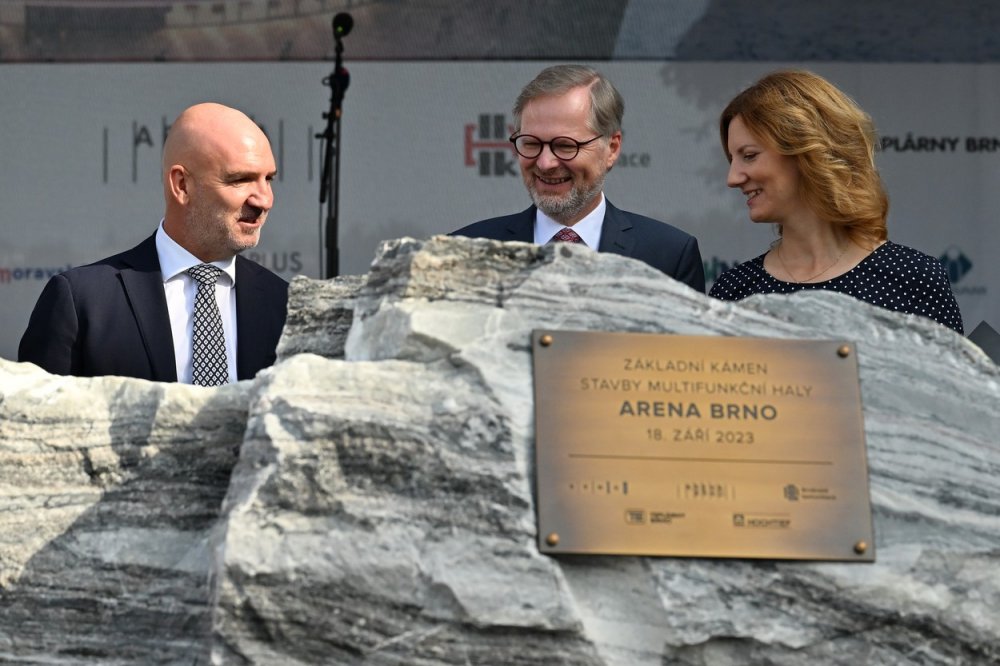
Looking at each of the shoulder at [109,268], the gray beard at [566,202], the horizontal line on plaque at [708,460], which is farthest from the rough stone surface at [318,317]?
the gray beard at [566,202]

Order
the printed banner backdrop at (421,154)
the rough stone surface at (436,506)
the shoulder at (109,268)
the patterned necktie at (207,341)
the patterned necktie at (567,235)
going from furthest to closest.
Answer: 1. the printed banner backdrop at (421,154)
2. the patterned necktie at (567,235)
3. the shoulder at (109,268)
4. the patterned necktie at (207,341)
5. the rough stone surface at (436,506)

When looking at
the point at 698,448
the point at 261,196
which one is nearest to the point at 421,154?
the point at 261,196

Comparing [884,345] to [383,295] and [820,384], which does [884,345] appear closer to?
[820,384]

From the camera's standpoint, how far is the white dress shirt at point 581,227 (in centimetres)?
304

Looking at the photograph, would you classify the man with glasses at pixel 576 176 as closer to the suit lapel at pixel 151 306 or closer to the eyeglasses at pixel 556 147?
the eyeglasses at pixel 556 147

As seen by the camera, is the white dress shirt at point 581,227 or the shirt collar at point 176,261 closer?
the shirt collar at point 176,261

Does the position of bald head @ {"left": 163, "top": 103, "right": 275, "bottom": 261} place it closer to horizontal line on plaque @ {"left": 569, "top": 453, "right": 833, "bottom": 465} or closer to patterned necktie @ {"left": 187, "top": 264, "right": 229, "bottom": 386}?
patterned necktie @ {"left": 187, "top": 264, "right": 229, "bottom": 386}

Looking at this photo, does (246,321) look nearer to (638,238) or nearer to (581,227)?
(581,227)

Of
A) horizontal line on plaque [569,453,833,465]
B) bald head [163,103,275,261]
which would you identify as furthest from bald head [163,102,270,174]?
horizontal line on plaque [569,453,833,465]

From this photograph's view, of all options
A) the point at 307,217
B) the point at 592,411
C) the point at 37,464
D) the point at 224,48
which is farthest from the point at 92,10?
the point at 592,411

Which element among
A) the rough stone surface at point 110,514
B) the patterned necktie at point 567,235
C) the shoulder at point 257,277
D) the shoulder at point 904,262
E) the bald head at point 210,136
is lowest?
the rough stone surface at point 110,514

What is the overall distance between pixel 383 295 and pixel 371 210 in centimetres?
348

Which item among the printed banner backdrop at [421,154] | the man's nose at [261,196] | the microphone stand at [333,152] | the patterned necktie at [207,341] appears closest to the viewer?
the patterned necktie at [207,341]

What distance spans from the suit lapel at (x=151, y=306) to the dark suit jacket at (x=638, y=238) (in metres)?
0.67
